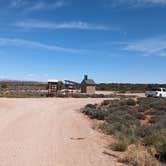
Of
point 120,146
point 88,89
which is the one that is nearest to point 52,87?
point 88,89

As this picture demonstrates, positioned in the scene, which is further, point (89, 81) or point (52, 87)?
point (89, 81)

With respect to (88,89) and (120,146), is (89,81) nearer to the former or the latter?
(88,89)

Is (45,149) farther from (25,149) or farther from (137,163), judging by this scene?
(137,163)

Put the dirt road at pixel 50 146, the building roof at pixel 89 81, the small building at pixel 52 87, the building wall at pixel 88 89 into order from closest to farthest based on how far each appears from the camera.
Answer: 1. the dirt road at pixel 50 146
2. the small building at pixel 52 87
3. the building roof at pixel 89 81
4. the building wall at pixel 88 89

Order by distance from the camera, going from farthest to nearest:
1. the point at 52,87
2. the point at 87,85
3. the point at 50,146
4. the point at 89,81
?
the point at 89,81
the point at 87,85
the point at 52,87
the point at 50,146

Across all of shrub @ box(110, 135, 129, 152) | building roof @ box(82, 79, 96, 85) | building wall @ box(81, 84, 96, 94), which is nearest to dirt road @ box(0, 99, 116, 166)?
shrub @ box(110, 135, 129, 152)

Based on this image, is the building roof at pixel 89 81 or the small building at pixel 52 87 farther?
the building roof at pixel 89 81

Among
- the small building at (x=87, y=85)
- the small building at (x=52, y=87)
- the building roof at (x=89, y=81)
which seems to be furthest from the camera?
the small building at (x=87, y=85)

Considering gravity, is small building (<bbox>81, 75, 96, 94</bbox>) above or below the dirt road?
above

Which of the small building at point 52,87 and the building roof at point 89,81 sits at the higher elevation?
the building roof at point 89,81

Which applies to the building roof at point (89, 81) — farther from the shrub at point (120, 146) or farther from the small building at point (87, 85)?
the shrub at point (120, 146)

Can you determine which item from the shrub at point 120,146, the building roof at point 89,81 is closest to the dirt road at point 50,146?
the shrub at point 120,146

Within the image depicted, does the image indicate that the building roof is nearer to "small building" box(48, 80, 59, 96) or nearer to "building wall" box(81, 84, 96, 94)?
"building wall" box(81, 84, 96, 94)

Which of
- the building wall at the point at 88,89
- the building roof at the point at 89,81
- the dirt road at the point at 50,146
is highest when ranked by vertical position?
→ the building roof at the point at 89,81
